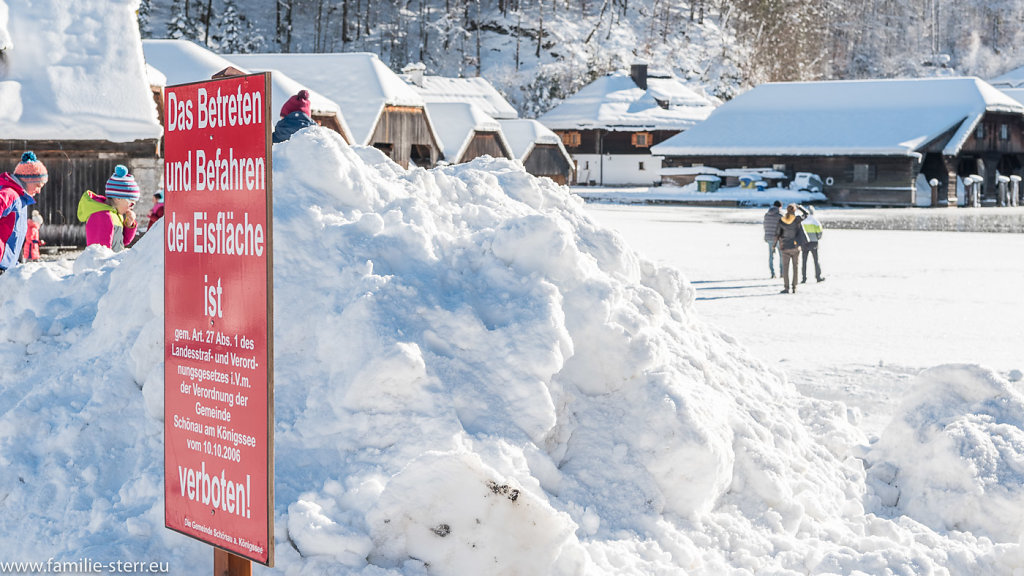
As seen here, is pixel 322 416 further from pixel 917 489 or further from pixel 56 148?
pixel 56 148

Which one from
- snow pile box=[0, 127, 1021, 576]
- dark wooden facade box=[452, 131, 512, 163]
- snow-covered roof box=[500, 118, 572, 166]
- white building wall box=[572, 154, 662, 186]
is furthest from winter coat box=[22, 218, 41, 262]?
white building wall box=[572, 154, 662, 186]

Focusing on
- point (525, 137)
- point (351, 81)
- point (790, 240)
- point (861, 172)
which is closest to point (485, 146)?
point (525, 137)

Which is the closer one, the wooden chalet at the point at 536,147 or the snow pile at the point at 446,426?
the snow pile at the point at 446,426

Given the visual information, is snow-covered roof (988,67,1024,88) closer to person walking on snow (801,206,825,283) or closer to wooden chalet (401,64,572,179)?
wooden chalet (401,64,572,179)

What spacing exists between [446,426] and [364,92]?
32.3 meters

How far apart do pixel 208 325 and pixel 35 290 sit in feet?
12.7

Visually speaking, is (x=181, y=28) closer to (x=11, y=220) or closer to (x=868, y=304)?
(x=868, y=304)

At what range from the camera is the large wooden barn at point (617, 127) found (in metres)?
63.5

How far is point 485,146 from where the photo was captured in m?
44.6

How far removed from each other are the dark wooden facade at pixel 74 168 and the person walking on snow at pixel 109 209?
29.2 ft

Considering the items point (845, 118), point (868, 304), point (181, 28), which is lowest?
point (868, 304)

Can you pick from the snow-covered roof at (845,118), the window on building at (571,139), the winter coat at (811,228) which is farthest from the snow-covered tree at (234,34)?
the winter coat at (811,228)

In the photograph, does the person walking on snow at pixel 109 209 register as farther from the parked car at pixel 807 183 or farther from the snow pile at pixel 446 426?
the parked car at pixel 807 183

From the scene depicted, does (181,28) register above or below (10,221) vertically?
above
